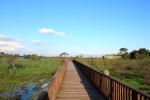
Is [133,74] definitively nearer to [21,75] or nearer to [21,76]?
[21,76]

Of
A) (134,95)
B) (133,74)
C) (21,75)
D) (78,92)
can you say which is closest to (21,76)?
(21,75)

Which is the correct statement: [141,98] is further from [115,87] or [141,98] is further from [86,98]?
[86,98]

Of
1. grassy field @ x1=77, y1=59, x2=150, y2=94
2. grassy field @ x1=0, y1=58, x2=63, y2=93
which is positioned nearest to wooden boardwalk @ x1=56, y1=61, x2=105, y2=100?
grassy field @ x1=77, y1=59, x2=150, y2=94

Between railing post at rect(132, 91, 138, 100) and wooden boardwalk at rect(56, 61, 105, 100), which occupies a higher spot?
railing post at rect(132, 91, 138, 100)

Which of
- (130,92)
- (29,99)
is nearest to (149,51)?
(29,99)

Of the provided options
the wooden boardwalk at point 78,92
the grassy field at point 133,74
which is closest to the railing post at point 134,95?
the wooden boardwalk at point 78,92

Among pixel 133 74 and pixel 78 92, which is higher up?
pixel 133 74

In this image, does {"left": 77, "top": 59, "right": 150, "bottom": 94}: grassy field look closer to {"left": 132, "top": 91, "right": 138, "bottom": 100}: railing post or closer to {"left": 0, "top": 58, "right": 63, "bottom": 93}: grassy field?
{"left": 132, "top": 91, "right": 138, "bottom": 100}: railing post

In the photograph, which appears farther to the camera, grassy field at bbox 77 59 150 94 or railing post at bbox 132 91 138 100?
grassy field at bbox 77 59 150 94

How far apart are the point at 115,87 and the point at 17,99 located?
737cm

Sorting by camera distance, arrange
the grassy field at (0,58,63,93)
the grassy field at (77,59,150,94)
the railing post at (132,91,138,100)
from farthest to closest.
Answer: the grassy field at (0,58,63,93) → the grassy field at (77,59,150,94) → the railing post at (132,91,138,100)

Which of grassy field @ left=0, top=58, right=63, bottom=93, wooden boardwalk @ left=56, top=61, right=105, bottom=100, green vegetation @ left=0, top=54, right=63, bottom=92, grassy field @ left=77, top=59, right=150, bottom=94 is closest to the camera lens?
wooden boardwalk @ left=56, top=61, right=105, bottom=100

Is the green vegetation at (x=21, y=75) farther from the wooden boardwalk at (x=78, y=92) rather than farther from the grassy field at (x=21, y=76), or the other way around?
the wooden boardwalk at (x=78, y=92)

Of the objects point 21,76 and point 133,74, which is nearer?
point 21,76
